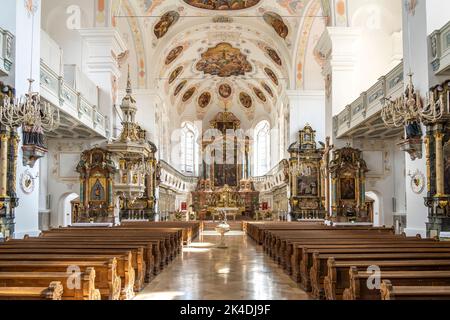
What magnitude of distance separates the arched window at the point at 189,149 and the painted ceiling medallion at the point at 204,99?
176cm

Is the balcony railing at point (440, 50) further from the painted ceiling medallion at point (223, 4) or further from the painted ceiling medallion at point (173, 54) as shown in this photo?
the painted ceiling medallion at point (173, 54)

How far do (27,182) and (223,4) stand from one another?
1477 cm

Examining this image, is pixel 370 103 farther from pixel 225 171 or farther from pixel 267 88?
pixel 225 171

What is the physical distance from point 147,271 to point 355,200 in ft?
33.7

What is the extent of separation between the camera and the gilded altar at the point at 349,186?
649 inches

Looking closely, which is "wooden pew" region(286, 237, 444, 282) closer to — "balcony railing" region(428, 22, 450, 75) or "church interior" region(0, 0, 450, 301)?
"church interior" region(0, 0, 450, 301)

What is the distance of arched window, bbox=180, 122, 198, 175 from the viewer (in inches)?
1433

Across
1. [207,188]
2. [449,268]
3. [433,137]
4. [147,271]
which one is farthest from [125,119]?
[207,188]

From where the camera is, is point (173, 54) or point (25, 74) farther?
point (173, 54)

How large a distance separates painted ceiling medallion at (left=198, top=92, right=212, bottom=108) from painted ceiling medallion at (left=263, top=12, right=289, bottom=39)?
40.6 ft

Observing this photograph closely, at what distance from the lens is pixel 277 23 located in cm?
2253

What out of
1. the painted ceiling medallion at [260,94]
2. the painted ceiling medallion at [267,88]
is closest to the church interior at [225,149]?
the painted ceiling medallion at [260,94]

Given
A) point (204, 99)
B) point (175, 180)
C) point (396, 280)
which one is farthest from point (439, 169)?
point (204, 99)
